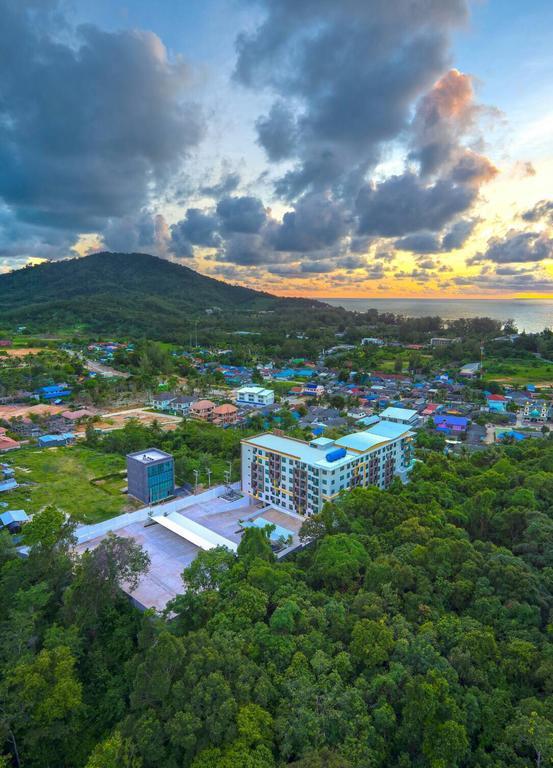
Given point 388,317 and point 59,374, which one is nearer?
point 59,374

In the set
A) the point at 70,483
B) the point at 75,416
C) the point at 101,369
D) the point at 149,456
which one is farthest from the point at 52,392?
the point at 149,456

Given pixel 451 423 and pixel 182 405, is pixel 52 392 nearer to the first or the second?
pixel 182 405

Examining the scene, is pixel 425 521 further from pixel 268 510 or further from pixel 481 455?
pixel 481 455

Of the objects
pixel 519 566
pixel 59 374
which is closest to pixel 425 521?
pixel 519 566

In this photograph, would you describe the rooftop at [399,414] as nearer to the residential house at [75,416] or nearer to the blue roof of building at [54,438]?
the blue roof of building at [54,438]

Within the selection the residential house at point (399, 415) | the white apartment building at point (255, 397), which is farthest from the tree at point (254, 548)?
the white apartment building at point (255, 397)

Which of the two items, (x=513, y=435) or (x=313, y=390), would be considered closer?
(x=513, y=435)
